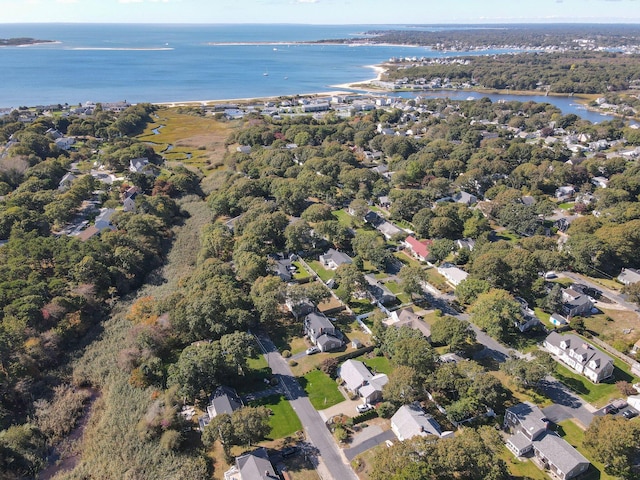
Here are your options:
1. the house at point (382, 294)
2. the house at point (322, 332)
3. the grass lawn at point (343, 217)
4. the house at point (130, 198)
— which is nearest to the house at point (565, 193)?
the grass lawn at point (343, 217)

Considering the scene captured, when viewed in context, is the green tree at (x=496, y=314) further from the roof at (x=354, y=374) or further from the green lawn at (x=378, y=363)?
the roof at (x=354, y=374)

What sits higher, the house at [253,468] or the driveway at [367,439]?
the house at [253,468]

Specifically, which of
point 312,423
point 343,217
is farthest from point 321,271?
point 312,423

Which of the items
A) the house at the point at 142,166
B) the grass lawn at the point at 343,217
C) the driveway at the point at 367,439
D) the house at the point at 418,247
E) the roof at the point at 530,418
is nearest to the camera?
the roof at the point at 530,418

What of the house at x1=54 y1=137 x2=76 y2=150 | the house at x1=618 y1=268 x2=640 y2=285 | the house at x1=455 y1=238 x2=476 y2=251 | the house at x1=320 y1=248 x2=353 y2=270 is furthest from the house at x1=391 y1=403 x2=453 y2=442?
the house at x1=54 y1=137 x2=76 y2=150

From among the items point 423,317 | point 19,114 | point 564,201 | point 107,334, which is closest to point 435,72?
point 564,201

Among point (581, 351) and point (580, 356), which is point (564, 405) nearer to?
point (580, 356)

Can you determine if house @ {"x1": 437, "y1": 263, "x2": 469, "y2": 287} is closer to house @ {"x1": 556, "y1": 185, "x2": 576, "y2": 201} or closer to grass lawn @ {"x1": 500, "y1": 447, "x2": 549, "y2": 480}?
grass lawn @ {"x1": 500, "y1": 447, "x2": 549, "y2": 480}
